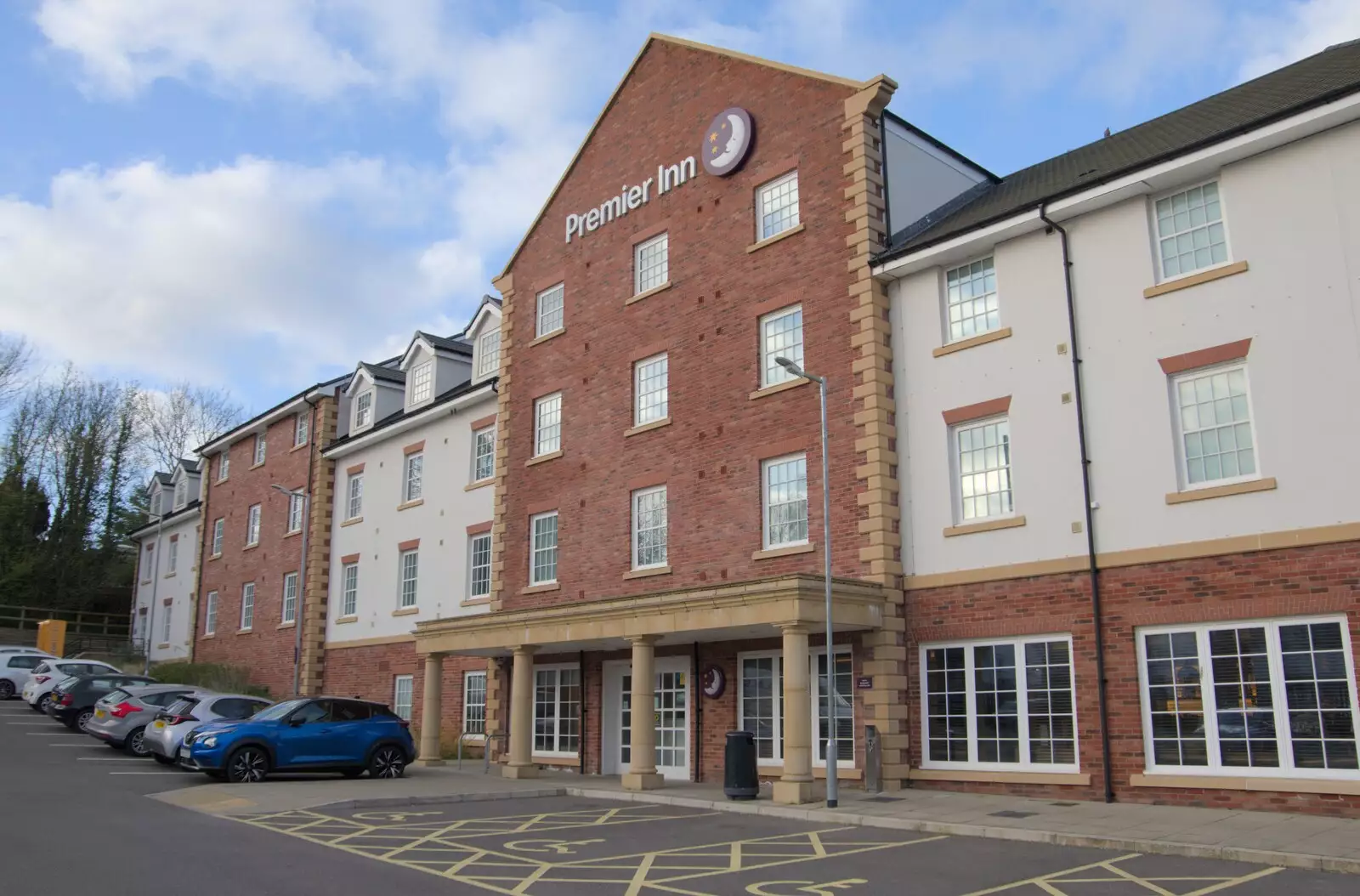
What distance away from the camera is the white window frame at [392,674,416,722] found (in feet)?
97.7

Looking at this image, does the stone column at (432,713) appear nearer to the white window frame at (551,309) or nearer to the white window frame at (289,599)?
the white window frame at (551,309)

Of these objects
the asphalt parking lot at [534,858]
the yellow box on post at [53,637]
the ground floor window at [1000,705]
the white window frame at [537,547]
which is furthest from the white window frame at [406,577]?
the yellow box on post at [53,637]

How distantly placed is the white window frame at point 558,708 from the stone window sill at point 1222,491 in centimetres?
1294

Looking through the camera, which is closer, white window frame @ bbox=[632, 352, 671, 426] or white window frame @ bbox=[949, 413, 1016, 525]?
white window frame @ bbox=[949, 413, 1016, 525]

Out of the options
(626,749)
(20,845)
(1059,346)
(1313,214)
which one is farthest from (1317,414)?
(20,845)

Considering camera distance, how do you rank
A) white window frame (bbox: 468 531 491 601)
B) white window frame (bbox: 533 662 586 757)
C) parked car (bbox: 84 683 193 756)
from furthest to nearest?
white window frame (bbox: 468 531 491 601) < white window frame (bbox: 533 662 586 757) < parked car (bbox: 84 683 193 756)

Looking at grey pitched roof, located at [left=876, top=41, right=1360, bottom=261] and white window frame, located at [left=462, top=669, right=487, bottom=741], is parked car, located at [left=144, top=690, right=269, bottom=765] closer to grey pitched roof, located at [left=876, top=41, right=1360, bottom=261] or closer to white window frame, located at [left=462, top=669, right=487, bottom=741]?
white window frame, located at [left=462, top=669, right=487, bottom=741]

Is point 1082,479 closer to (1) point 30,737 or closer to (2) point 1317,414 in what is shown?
(2) point 1317,414

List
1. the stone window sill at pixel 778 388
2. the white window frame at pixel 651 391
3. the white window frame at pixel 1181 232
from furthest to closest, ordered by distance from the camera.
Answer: the white window frame at pixel 651 391, the stone window sill at pixel 778 388, the white window frame at pixel 1181 232

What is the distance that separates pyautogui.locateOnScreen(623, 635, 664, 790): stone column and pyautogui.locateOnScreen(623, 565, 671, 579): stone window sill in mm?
2347

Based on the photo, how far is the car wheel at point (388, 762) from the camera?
20797 mm

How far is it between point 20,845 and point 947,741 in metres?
12.6

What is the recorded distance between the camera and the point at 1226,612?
47.4 feet

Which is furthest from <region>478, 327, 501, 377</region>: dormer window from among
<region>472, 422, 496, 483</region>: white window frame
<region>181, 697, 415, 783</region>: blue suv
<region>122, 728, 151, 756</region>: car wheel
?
<region>122, 728, 151, 756</region>: car wheel
